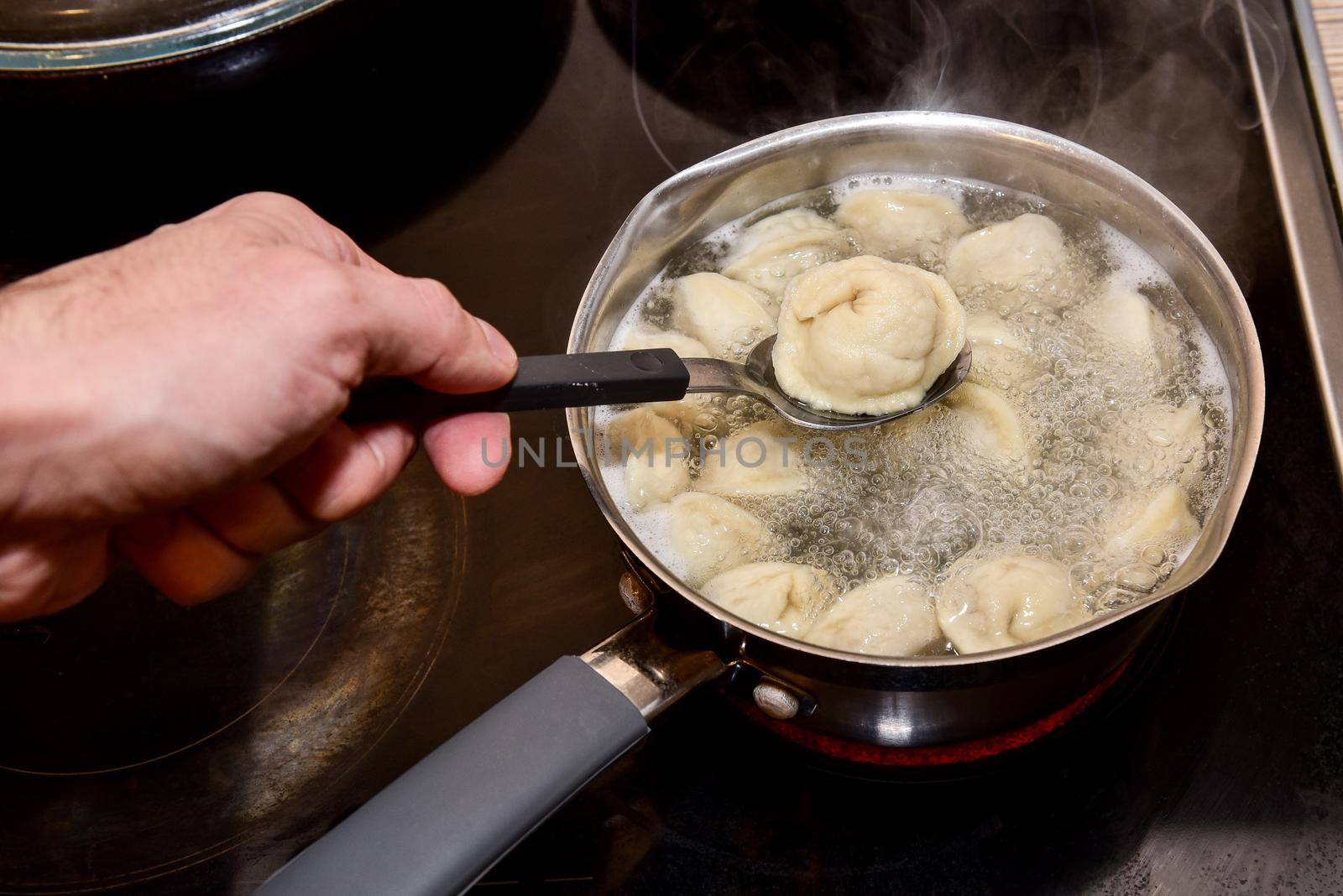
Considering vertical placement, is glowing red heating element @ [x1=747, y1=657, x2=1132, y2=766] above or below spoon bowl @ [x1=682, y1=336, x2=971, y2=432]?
below

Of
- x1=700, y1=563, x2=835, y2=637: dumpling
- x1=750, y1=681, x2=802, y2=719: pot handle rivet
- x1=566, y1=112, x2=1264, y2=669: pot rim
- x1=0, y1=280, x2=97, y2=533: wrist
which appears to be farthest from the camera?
x1=700, y1=563, x2=835, y2=637: dumpling

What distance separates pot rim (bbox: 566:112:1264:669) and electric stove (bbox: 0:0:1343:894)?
0.87 feet

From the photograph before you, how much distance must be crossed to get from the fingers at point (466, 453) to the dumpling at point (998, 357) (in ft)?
1.90

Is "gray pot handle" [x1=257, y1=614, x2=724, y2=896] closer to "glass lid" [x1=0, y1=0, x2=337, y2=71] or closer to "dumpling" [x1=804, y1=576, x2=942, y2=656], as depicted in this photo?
"dumpling" [x1=804, y1=576, x2=942, y2=656]

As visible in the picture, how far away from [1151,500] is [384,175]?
123cm

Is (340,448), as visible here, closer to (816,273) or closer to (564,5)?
(816,273)

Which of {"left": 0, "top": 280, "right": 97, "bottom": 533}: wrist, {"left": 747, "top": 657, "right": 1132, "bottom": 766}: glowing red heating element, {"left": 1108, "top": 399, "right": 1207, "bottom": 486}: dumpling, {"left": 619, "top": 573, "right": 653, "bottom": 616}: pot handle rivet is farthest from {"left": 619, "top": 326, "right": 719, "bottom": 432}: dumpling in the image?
{"left": 0, "top": 280, "right": 97, "bottom": 533}: wrist

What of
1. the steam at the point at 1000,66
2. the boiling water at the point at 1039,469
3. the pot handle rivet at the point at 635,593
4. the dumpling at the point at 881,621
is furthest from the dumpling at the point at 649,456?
the steam at the point at 1000,66

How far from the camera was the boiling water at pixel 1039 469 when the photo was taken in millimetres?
1071

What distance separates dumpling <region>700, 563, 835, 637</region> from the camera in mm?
1019

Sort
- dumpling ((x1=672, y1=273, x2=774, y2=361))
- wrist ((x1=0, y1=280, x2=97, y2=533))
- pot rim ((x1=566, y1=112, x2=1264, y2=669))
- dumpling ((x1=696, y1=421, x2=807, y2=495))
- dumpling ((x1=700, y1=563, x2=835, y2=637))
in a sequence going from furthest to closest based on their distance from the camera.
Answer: dumpling ((x1=672, y1=273, x2=774, y2=361)), dumpling ((x1=696, y1=421, x2=807, y2=495)), dumpling ((x1=700, y1=563, x2=835, y2=637)), pot rim ((x1=566, y1=112, x2=1264, y2=669)), wrist ((x1=0, y1=280, x2=97, y2=533))

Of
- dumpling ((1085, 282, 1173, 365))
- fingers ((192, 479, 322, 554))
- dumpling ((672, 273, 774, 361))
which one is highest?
dumpling ((1085, 282, 1173, 365))

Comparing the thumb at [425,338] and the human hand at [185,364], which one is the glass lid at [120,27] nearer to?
the human hand at [185,364]

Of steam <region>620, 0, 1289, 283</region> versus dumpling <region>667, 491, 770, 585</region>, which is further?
steam <region>620, 0, 1289, 283</region>
